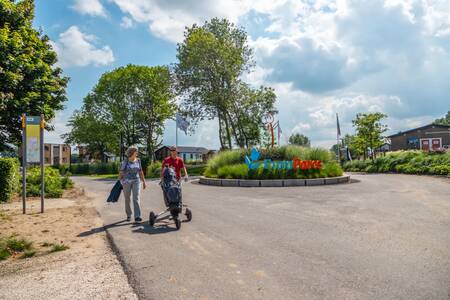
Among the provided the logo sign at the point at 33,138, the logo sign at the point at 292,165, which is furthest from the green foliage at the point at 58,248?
the logo sign at the point at 292,165

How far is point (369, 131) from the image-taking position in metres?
32.2

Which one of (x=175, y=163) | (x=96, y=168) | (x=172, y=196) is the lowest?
(x=172, y=196)

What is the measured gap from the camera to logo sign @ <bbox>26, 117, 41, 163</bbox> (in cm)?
875

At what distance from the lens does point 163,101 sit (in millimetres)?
47062

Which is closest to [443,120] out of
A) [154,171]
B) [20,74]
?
[154,171]

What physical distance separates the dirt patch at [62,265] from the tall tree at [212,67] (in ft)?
87.2

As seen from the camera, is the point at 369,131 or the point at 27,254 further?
the point at 369,131

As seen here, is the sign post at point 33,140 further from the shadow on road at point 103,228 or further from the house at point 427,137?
the house at point 427,137

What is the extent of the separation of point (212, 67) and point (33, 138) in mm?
25620

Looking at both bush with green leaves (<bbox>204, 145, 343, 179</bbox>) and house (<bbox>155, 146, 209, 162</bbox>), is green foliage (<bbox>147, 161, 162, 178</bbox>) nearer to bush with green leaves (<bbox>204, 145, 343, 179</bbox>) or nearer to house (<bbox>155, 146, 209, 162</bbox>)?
bush with green leaves (<bbox>204, 145, 343, 179</bbox>)

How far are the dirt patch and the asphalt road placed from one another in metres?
0.25

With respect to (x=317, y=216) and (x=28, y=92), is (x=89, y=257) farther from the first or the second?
(x=28, y=92)

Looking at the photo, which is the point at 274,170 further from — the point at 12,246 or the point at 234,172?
the point at 12,246

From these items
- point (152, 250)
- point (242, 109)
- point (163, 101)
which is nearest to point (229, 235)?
point (152, 250)
